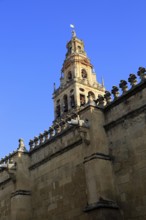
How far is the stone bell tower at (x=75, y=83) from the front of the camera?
46219 mm

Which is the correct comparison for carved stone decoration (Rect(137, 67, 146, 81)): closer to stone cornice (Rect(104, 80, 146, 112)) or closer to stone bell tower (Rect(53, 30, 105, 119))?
stone cornice (Rect(104, 80, 146, 112))

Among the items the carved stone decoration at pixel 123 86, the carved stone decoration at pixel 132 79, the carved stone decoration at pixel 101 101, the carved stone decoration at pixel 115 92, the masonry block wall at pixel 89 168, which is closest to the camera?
the masonry block wall at pixel 89 168

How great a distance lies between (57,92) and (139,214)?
126 feet

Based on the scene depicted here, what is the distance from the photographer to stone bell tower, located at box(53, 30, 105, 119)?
46219 millimetres

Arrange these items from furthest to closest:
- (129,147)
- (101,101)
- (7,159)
Result: (7,159), (101,101), (129,147)

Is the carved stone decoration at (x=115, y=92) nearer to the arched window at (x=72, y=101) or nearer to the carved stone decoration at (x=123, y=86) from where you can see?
the carved stone decoration at (x=123, y=86)

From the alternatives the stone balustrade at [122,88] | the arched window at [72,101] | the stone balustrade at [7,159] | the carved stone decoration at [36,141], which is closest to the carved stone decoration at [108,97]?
the stone balustrade at [122,88]

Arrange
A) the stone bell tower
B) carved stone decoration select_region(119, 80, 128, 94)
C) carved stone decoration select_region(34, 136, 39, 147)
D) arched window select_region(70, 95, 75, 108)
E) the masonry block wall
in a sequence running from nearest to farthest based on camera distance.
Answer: the masonry block wall, carved stone decoration select_region(119, 80, 128, 94), carved stone decoration select_region(34, 136, 39, 147), arched window select_region(70, 95, 75, 108), the stone bell tower

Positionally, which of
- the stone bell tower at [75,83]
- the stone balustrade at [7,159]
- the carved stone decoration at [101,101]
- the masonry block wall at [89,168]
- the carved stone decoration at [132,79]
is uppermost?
the stone bell tower at [75,83]

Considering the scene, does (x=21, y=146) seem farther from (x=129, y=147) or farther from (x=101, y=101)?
(x=129, y=147)

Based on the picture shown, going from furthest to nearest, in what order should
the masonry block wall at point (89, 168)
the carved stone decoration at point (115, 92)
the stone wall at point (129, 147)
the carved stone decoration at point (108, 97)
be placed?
1. the carved stone decoration at point (108, 97)
2. the carved stone decoration at point (115, 92)
3. the masonry block wall at point (89, 168)
4. the stone wall at point (129, 147)

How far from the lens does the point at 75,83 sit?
151ft

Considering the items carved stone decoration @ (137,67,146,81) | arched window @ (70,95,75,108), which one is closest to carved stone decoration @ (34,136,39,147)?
carved stone decoration @ (137,67,146,81)

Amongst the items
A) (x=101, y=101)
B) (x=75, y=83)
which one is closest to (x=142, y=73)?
(x=101, y=101)
